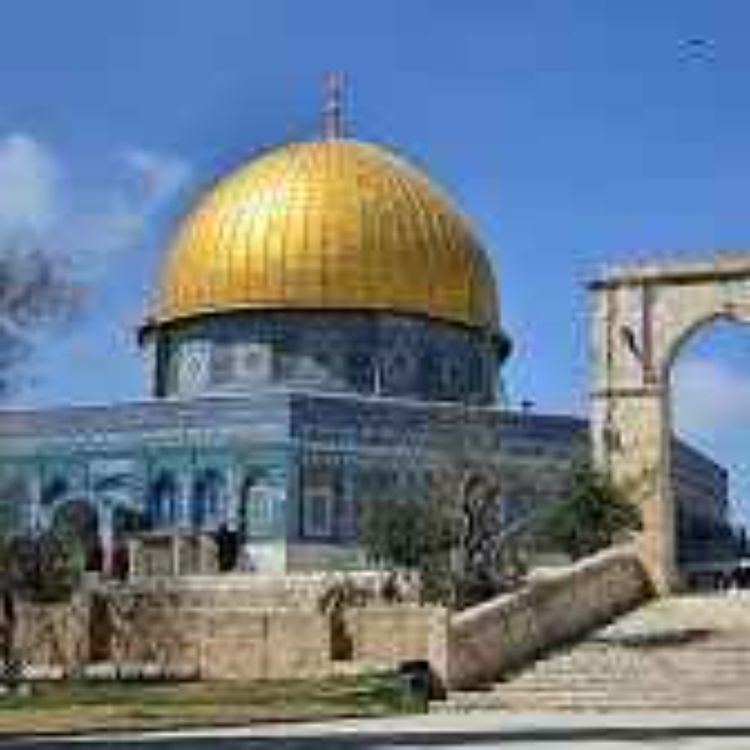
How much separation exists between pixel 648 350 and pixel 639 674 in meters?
12.6

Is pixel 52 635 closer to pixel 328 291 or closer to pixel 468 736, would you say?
pixel 468 736

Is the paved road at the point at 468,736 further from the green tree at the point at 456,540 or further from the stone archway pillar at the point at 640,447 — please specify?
the stone archway pillar at the point at 640,447

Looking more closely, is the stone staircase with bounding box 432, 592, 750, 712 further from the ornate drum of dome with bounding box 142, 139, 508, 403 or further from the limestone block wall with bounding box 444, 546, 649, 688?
the ornate drum of dome with bounding box 142, 139, 508, 403

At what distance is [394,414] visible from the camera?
50938mm

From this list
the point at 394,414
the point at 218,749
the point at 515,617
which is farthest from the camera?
the point at 394,414

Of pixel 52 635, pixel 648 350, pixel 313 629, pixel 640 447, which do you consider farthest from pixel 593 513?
pixel 52 635

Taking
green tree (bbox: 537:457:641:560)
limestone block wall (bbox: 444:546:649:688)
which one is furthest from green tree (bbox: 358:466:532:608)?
limestone block wall (bbox: 444:546:649:688)

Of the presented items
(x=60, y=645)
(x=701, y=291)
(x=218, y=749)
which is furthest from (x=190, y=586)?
(x=218, y=749)

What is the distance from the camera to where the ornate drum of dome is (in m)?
54.0

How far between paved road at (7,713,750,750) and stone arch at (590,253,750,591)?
15.7 m

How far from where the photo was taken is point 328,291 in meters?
54.4

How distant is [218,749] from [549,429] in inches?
1337

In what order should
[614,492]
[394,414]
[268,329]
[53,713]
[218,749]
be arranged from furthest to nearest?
[268,329] < [394,414] < [614,492] < [53,713] < [218,749]

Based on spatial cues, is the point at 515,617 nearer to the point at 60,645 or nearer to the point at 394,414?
the point at 60,645
